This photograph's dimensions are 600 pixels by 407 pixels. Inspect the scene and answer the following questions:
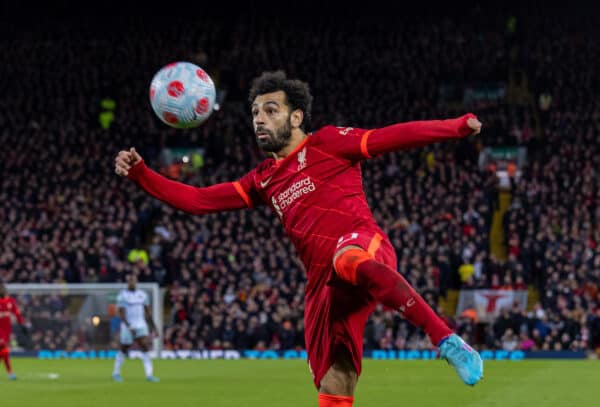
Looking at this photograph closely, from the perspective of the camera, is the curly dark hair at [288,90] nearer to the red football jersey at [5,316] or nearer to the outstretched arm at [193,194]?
the outstretched arm at [193,194]

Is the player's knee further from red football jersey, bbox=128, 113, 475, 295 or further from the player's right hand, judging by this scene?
the player's right hand

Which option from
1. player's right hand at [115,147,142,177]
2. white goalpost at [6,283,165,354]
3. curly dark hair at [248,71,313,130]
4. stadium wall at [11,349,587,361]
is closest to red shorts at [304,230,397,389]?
curly dark hair at [248,71,313,130]

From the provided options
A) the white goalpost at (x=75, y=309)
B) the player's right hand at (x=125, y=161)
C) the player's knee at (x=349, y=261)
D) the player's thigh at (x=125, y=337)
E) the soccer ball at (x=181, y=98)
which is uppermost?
the soccer ball at (x=181, y=98)

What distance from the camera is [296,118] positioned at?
22.5ft

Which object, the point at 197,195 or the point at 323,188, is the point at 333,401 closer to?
the point at 323,188

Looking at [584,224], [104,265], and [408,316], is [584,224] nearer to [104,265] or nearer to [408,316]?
[104,265]

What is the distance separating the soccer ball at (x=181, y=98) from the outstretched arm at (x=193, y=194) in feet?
1.73

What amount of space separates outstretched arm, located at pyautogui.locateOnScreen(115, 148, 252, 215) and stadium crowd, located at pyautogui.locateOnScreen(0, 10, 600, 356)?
18.8m

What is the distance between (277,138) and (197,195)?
2.83 feet

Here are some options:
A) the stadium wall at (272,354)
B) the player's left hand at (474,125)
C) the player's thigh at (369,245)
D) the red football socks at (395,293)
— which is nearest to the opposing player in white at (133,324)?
the stadium wall at (272,354)

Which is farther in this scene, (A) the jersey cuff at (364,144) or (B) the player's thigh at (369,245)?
(A) the jersey cuff at (364,144)

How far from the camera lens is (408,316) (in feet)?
19.2

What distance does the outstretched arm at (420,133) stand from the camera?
20.0 ft

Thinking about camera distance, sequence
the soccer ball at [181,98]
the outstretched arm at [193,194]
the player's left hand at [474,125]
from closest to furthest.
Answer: the player's left hand at [474,125]
the outstretched arm at [193,194]
the soccer ball at [181,98]
